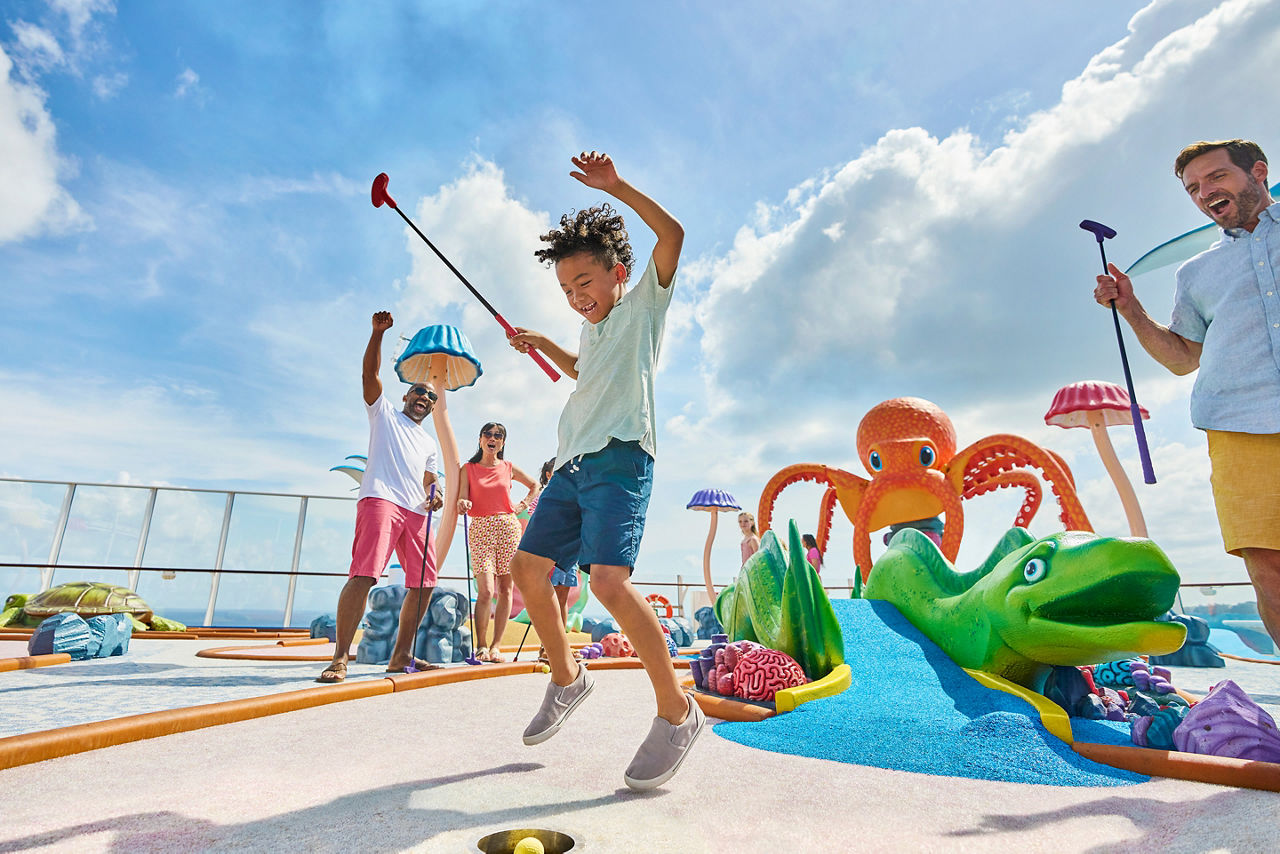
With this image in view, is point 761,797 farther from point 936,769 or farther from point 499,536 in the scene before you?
point 499,536

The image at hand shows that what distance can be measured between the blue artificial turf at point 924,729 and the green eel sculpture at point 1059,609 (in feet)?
0.63

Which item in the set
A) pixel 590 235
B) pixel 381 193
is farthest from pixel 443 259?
pixel 590 235

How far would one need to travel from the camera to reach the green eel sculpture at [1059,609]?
2.11 m

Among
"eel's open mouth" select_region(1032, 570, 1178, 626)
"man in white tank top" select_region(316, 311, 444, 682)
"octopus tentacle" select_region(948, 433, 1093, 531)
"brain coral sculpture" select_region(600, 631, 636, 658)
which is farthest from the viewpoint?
"octopus tentacle" select_region(948, 433, 1093, 531)

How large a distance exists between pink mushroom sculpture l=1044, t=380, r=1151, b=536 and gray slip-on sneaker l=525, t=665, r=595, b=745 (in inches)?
338

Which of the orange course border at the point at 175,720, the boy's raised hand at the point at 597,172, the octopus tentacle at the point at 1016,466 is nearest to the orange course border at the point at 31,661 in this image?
the orange course border at the point at 175,720

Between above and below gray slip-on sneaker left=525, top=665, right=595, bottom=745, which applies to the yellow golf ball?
below

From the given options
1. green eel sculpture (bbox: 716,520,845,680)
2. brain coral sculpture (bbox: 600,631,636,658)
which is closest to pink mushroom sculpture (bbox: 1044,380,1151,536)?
brain coral sculpture (bbox: 600,631,636,658)

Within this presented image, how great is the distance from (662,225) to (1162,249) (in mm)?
2250

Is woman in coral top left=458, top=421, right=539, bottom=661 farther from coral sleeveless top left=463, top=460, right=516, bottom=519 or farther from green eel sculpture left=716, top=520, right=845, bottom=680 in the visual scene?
green eel sculpture left=716, top=520, right=845, bottom=680

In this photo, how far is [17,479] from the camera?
29.5 ft

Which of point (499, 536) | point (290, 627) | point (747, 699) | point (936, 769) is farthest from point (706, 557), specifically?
point (936, 769)

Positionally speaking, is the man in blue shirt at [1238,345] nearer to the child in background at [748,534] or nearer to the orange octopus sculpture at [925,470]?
the orange octopus sculpture at [925,470]

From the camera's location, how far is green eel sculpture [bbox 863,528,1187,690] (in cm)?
211
